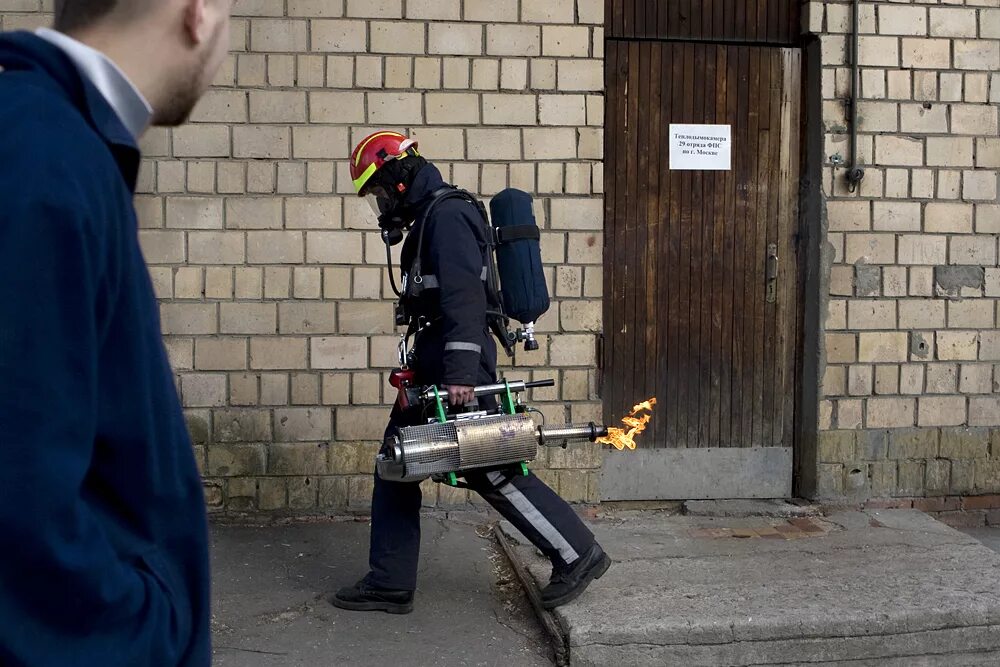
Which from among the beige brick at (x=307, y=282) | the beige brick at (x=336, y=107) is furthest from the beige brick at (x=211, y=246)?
the beige brick at (x=336, y=107)

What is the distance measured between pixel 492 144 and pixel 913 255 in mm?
2682

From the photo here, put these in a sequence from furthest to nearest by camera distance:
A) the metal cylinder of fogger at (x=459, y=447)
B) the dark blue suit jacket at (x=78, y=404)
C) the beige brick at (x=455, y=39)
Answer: the beige brick at (x=455, y=39) < the metal cylinder of fogger at (x=459, y=447) < the dark blue suit jacket at (x=78, y=404)

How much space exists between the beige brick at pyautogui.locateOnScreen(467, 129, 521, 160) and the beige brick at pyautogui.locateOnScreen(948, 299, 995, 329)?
9.49ft

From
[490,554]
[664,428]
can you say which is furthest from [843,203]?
[490,554]

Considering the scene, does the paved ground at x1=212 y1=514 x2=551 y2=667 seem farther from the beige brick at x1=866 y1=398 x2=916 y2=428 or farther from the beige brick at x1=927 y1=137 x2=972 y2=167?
the beige brick at x1=927 y1=137 x2=972 y2=167

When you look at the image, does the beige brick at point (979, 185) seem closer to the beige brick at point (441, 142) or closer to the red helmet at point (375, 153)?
the beige brick at point (441, 142)

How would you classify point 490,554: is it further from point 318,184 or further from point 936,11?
point 936,11

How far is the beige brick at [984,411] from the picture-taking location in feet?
21.2

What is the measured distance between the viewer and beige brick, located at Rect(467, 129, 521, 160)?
6.00m

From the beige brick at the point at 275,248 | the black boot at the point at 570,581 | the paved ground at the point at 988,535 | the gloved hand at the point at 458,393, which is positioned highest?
the beige brick at the point at 275,248

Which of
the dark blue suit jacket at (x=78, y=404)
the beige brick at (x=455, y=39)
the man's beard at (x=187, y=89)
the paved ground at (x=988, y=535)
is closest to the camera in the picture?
the dark blue suit jacket at (x=78, y=404)

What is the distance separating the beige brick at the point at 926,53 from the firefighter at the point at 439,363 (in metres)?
3.34

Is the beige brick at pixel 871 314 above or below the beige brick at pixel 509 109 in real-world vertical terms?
below

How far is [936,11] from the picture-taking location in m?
6.27
